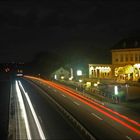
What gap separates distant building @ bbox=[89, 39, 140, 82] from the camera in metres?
90.9

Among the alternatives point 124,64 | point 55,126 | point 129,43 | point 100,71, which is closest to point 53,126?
point 55,126

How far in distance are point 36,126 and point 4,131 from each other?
6034 mm

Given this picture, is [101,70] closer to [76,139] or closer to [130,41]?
[130,41]

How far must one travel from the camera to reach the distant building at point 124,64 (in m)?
90.9

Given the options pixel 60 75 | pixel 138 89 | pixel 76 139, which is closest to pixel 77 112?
pixel 76 139

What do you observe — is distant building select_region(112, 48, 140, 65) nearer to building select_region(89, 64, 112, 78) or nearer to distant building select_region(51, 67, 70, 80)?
building select_region(89, 64, 112, 78)

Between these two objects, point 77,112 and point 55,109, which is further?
point 55,109

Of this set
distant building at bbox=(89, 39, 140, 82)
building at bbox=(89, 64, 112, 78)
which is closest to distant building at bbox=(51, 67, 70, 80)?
building at bbox=(89, 64, 112, 78)

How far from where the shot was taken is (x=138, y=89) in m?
63.0

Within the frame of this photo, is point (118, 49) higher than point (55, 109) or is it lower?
higher

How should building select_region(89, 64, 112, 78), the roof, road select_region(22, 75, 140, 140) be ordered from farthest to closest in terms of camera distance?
building select_region(89, 64, 112, 78) → the roof → road select_region(22, 75, 140, 140)

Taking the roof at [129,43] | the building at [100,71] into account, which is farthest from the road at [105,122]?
the building at [100,71]

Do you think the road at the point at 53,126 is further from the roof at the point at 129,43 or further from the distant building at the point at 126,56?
the roof at the point at 129,43

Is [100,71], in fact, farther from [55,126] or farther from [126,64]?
[55,126]
